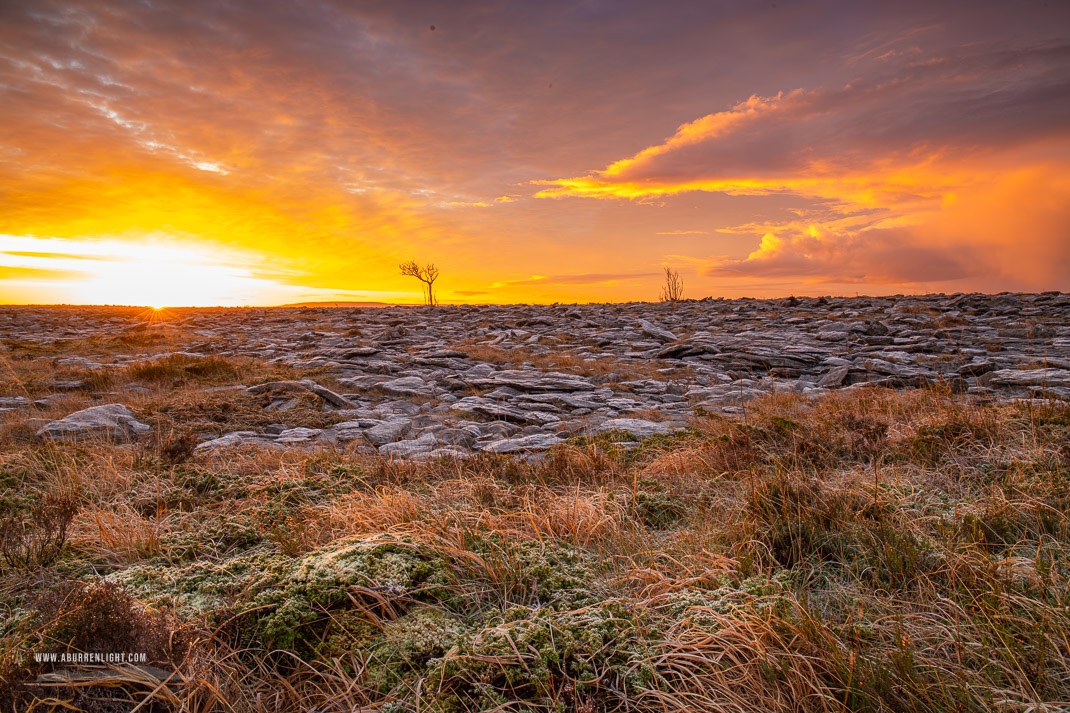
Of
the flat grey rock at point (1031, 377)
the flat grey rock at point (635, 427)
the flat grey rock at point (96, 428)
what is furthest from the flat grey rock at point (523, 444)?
the flat grey rock at point (1031, 377)

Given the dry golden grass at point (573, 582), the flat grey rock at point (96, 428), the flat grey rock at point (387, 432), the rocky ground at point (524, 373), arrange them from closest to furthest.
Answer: the dry golden grass at point (573, 582), the flat grey rock at point (96, 428), the flat grey rock at point (387, 432), the rocky ground at point (524, 373)

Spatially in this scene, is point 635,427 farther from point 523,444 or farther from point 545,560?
point 545,560

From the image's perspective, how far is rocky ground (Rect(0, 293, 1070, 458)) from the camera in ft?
22.4

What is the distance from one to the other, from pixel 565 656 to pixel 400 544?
123cm

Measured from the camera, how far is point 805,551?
3.12m

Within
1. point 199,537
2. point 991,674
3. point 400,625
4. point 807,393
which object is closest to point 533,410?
point 807,393

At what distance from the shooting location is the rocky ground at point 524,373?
6824 mm

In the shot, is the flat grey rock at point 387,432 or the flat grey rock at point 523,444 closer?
the flat grey rock at point 523,444

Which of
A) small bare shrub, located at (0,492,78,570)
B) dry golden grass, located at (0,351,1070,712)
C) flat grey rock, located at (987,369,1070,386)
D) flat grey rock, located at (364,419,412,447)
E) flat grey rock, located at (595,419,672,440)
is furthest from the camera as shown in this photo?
flat grey rock, located at (987,369,1070,386)

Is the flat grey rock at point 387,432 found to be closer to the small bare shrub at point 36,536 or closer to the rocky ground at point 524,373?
the rocky ground at point 524,373

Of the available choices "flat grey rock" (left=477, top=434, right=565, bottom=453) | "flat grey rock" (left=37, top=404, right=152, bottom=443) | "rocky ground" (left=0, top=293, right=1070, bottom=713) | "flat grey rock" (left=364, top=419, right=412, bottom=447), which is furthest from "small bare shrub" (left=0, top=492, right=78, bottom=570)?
"flat grey rock" (left=477, top=434, right=565, bottom=453)

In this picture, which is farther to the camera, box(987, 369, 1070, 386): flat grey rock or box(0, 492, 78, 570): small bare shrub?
box(987, 369, 1070, 386): flat grey rock

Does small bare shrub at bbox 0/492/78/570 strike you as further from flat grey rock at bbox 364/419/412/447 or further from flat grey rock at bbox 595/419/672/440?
flat grey rock at bbox 595/419/672/440

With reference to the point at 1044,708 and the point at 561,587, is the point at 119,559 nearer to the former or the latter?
the point at 561,587
